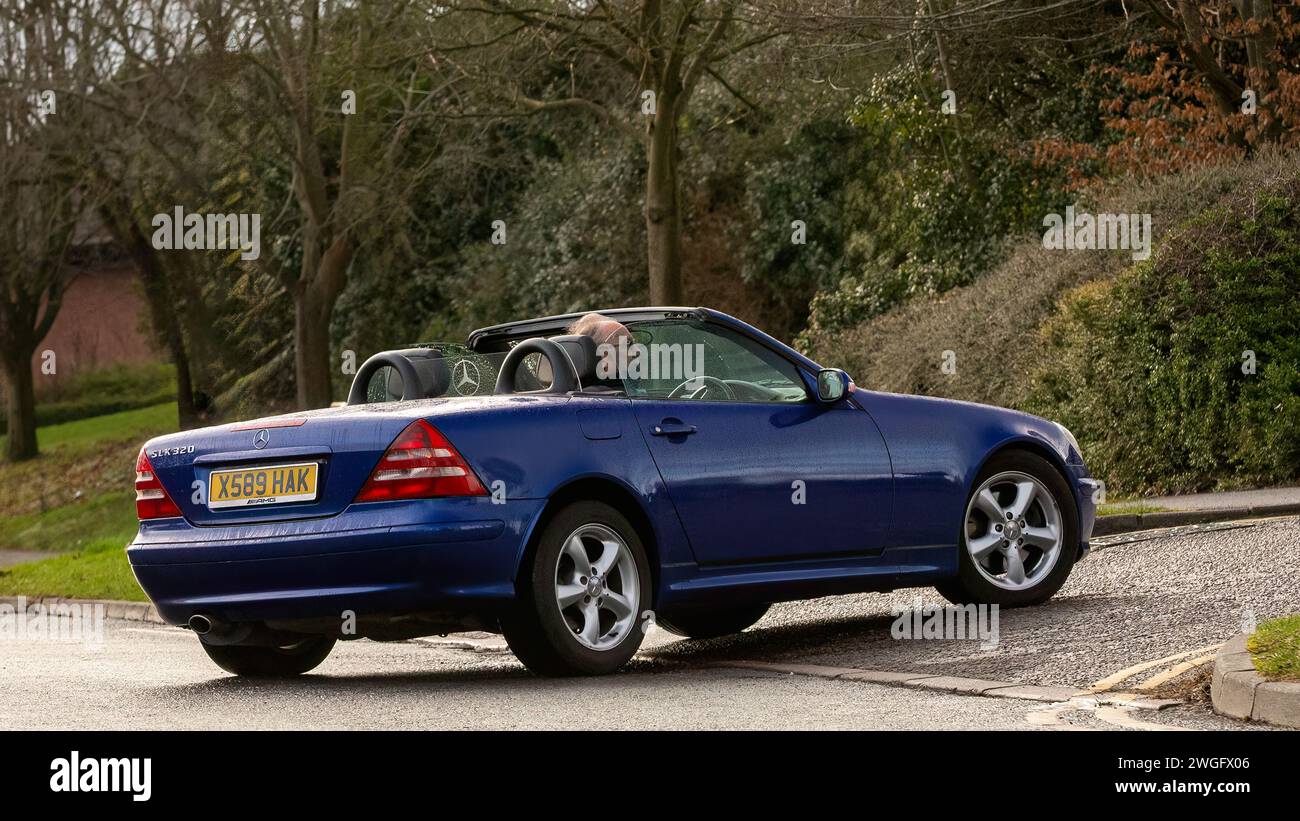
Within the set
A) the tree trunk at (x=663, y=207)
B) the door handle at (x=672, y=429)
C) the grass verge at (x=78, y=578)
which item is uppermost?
the tree trunk at (x=663, y=207)

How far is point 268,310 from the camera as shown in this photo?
39.1m

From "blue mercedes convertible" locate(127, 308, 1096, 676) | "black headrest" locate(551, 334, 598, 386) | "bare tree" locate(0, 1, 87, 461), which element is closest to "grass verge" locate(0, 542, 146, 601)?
"blue mercedes convertible" locate(127, 308, 1096, 676)

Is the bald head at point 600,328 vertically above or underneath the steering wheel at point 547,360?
above

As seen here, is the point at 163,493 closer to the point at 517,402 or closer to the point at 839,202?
the point at 517,402

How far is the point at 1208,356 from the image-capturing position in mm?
16266

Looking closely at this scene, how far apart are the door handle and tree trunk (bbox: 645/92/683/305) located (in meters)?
13.8

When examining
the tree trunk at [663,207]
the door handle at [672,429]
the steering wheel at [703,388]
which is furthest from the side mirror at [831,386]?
the tree trunk at [663,207]

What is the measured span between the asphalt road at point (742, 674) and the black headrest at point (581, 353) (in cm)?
138

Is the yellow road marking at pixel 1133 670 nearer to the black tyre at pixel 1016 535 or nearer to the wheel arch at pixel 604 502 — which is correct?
the black tyre at pixel 1016 535

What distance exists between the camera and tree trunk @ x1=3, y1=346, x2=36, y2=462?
130 ft

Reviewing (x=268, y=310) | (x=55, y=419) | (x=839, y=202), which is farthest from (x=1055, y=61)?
(x=55, y=419)

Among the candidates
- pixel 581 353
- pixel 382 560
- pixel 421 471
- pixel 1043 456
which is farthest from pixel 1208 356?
Answer: pixel 382 560

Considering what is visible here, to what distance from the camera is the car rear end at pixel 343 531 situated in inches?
301

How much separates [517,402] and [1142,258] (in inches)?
423
